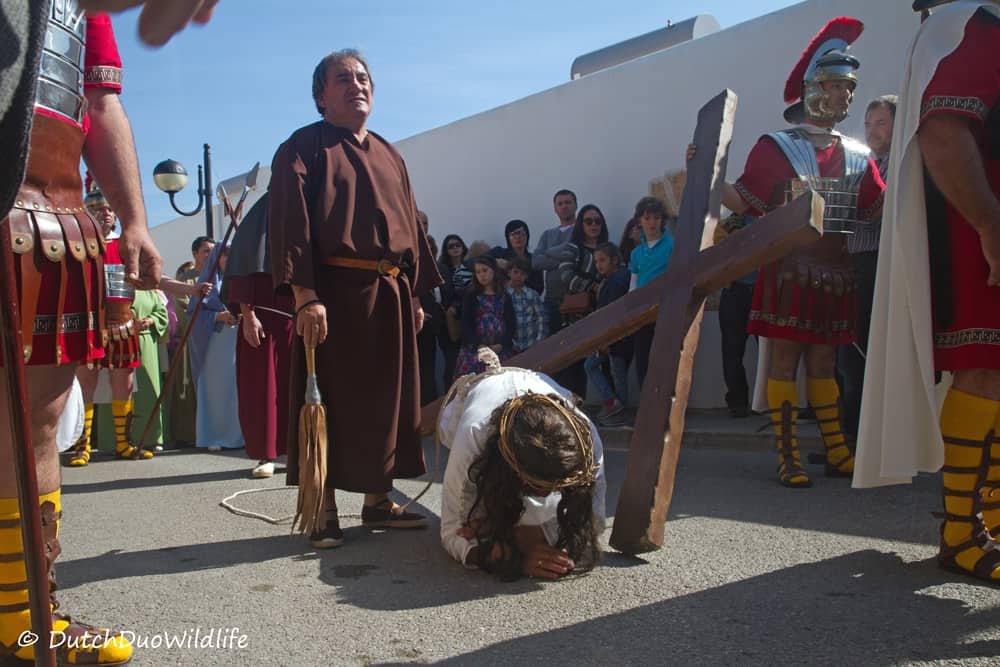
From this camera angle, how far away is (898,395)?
2854 millimetres

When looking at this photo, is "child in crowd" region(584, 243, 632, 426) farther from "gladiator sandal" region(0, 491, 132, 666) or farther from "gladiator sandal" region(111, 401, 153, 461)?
"gladiator sandal" region(0, 491, 132, 666)

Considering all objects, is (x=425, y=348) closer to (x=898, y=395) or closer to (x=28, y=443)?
(x=898, y=395)

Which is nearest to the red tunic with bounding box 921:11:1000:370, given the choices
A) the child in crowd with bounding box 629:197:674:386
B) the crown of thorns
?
the crown of thorns

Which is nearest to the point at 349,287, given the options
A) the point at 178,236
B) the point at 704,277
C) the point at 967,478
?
the point at 704,277

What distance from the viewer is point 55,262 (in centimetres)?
217

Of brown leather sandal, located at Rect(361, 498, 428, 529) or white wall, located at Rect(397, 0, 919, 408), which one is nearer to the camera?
brown leather sandal, located at Rect(361, 498, 428, 529)

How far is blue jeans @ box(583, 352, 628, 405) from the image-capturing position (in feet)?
23.8

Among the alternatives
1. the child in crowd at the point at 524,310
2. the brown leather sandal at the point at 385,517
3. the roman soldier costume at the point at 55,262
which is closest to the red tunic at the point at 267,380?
the brown leather sandal at the point at 385,517

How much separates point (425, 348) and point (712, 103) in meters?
5.24

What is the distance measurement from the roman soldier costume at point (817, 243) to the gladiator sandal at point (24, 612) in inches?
128

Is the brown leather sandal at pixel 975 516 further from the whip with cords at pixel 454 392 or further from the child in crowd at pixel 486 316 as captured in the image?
the child in crowd at pixel 486 316

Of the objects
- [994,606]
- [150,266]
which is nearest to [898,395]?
[994,606]

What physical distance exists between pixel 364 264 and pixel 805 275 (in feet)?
7.62

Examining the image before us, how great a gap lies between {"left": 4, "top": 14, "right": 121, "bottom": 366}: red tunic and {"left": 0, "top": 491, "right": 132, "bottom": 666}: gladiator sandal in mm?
405
